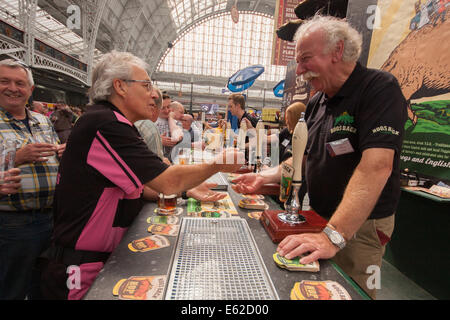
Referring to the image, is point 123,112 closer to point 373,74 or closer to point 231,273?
point 231,273

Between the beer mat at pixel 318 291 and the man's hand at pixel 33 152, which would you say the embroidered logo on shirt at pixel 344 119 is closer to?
the beer mat at pixel 318 291

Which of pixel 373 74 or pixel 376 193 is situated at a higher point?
pixel 373 74

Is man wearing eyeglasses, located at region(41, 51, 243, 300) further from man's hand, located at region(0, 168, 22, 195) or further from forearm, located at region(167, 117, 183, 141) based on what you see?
forearm, located at region(167, 117, 183, 141)

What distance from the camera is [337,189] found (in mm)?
1235

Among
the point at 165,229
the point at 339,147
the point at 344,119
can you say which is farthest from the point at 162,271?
the point at 344,119

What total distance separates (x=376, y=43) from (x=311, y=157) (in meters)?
2.13

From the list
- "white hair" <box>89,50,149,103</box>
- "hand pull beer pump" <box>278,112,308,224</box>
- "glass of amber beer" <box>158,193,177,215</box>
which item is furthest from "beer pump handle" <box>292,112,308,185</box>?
"white hair" <box>89,50,149,103</box>

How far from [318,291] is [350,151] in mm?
712

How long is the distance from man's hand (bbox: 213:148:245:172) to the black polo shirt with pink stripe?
26cm

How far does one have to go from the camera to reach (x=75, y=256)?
1.00 meters

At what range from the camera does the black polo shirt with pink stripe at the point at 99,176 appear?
1.00 metres

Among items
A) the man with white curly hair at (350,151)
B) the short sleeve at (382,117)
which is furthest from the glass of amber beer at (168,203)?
the short sleeve at (382,117)

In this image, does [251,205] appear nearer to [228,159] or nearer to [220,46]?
[228,159]

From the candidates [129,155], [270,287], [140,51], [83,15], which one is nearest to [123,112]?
[129,155]
